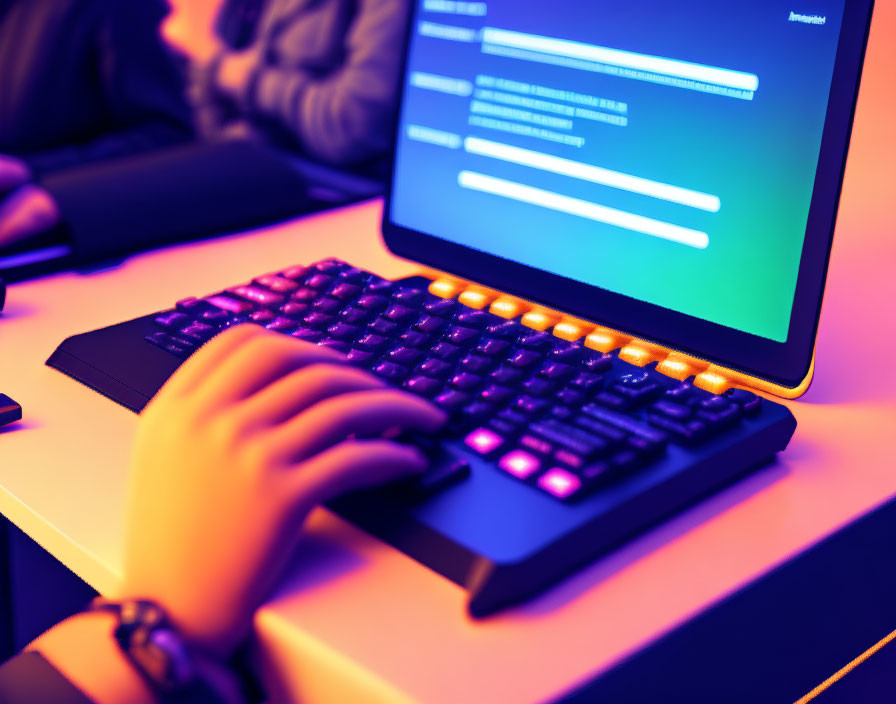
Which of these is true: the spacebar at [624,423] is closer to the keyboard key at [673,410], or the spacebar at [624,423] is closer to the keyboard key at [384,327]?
the keyboard key at [673,410]

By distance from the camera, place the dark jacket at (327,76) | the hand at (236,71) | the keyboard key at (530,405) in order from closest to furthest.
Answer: the keyboard key at (530,405), the dark jacket at (327,76), the hand at (236,71)

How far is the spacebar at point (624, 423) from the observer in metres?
0.43

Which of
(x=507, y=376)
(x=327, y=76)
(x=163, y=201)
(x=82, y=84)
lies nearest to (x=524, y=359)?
(x=507, y=376)

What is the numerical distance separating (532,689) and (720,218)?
31 cm

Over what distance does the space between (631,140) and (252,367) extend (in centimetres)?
28

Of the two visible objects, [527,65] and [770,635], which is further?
[527,65]

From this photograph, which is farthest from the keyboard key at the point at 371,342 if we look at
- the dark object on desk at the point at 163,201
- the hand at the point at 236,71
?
the hand at the point at 236,71

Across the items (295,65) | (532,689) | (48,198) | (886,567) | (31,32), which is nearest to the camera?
(532,689)

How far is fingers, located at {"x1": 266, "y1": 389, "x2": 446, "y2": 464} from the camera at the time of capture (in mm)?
397

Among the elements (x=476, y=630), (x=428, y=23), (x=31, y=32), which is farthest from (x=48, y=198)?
(x=31, y=32)

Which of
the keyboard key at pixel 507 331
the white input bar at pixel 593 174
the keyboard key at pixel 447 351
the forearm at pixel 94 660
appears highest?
the white input bar at pixel 593 174

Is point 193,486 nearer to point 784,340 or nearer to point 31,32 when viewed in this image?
point 784,340

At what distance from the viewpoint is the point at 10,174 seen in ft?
2.58

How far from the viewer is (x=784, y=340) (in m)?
0.51
